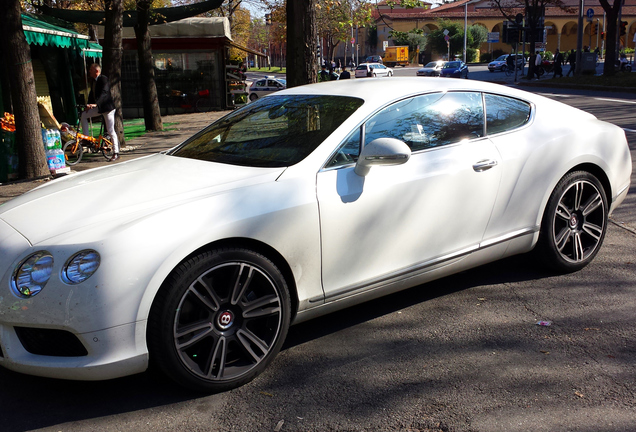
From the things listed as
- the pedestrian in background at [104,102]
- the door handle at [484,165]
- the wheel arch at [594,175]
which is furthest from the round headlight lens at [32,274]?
the pedestrian in background at [104,102]

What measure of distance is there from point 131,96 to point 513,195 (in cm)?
2396

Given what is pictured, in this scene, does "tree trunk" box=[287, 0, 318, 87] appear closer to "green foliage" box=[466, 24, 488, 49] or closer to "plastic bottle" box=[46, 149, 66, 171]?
"plastic bottle" box=[46, 149, 66, 171]

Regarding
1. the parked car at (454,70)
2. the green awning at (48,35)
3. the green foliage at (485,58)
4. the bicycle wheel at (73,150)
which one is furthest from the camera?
the green foliage at (485,58)

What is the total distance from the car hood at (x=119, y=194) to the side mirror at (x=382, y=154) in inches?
18.7

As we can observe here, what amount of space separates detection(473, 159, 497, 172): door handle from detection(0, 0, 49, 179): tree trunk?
7.93 meters

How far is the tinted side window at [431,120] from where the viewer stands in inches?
149

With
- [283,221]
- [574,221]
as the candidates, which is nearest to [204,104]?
Answer: [574,221]

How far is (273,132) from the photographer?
3941 millimetres

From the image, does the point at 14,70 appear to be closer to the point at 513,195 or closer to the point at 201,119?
the point at 513,195

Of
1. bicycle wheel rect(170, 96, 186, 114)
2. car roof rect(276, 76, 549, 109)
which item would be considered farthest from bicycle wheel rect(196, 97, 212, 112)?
car roof rect(276, 76, 549, 109)

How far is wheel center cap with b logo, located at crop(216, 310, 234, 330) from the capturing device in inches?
120

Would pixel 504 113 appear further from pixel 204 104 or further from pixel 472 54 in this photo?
pixel 472 54

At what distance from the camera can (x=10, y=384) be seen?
3.26 meters

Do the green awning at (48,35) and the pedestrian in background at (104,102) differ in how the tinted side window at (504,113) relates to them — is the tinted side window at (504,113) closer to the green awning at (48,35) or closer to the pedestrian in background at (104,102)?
the pedestrian in background at (104,102)
